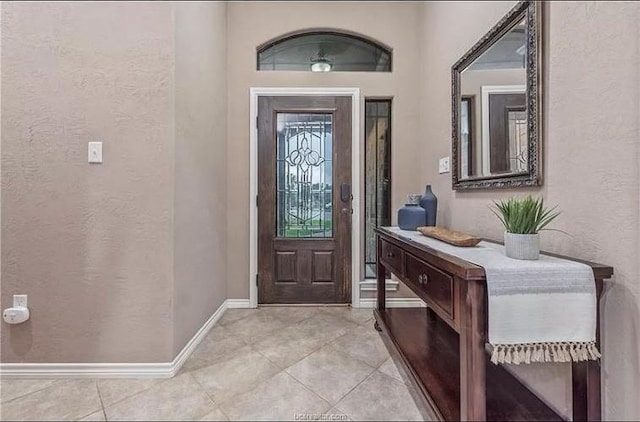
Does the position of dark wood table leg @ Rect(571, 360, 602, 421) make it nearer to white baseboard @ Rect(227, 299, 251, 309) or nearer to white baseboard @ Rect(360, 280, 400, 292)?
white baseboard @ Rect(360, 280, 400, 292)

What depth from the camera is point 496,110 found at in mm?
1686

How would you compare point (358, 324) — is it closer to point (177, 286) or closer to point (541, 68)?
point (177, 286)

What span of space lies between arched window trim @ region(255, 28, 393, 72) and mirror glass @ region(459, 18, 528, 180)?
1.14 metres

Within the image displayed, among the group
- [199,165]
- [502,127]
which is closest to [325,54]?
[199,165]

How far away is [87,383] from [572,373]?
7.48 ft

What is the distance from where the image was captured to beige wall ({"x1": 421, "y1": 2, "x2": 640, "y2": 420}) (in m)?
1.00

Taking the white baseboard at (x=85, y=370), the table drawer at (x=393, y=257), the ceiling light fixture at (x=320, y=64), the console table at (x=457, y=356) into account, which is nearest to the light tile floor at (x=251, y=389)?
the white baseboard at (x=85, y=370)

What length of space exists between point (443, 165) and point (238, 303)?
2138 mm

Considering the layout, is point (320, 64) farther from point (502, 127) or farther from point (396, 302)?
point (396, 302)

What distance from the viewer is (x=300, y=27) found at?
2920 mm

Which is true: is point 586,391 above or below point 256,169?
below

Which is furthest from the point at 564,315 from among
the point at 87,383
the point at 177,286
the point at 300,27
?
the point at 300,27

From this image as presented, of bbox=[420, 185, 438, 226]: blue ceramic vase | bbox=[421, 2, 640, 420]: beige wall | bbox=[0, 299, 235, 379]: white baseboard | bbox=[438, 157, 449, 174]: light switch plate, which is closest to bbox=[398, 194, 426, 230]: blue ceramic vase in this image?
bbox=[420, 185, 438, 226]: blue ceramic vase

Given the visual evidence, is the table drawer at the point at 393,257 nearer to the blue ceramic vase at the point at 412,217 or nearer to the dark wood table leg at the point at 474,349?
the blue ceramic vase at the point at 412,217
